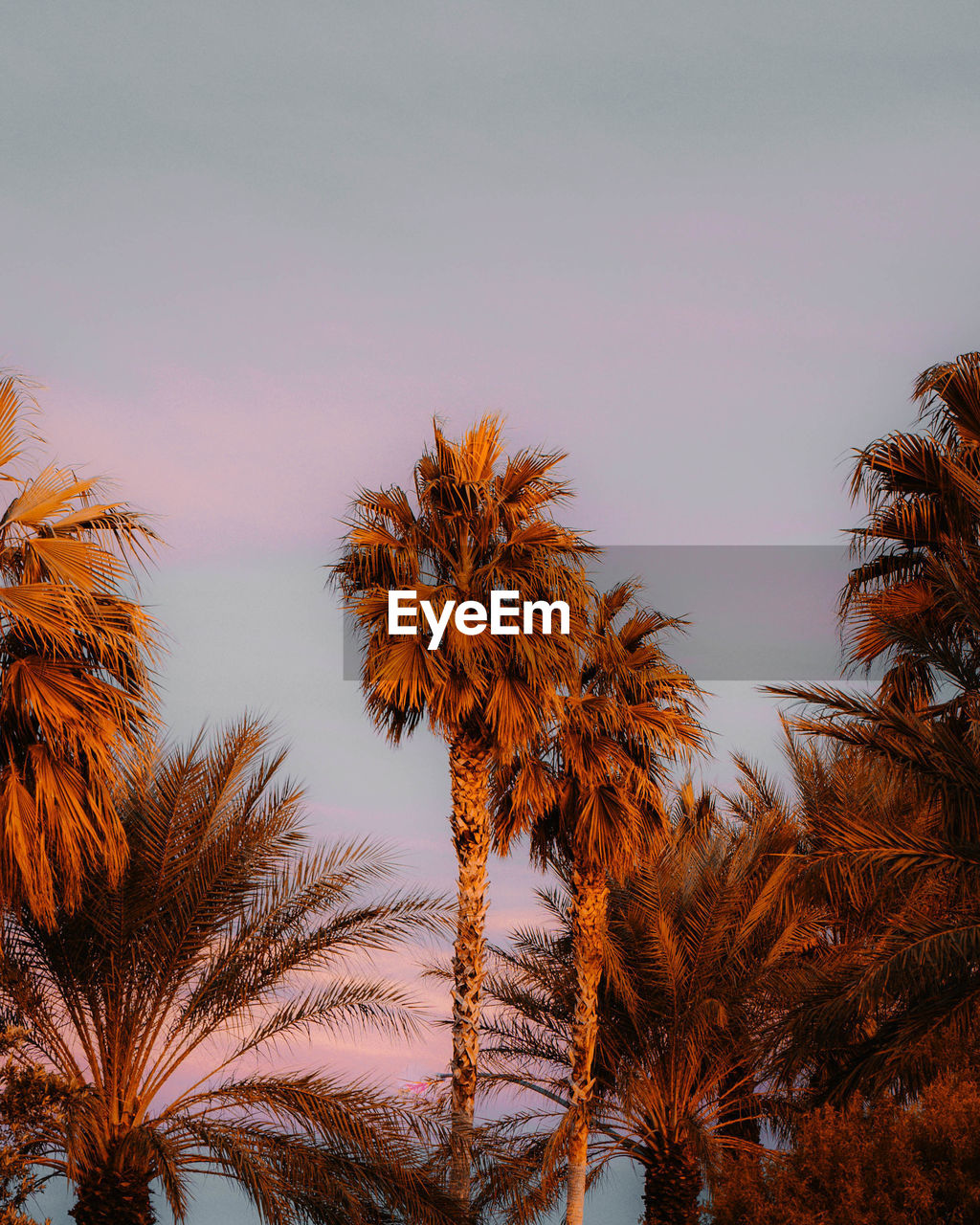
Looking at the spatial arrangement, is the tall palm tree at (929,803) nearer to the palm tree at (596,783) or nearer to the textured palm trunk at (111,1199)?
the palm tree at (596,783)

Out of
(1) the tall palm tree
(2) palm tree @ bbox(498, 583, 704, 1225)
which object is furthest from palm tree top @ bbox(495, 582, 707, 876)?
(1) the tall palm tree

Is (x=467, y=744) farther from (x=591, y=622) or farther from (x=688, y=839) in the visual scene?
(x=688, y=839)

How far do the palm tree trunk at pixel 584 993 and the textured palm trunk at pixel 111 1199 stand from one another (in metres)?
8.40

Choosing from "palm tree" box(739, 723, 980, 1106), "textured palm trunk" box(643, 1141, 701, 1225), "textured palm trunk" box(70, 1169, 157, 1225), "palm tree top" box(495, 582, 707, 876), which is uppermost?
"palm tree top" box(495, 582, 707, 876)

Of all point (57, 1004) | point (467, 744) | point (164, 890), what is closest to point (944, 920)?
point (467, 744)

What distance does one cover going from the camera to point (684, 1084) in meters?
23.3

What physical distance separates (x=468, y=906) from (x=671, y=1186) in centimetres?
717

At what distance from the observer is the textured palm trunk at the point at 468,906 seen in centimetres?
1894

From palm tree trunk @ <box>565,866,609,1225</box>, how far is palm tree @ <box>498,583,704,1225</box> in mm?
15

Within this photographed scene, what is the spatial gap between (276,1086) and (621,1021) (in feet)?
30.4

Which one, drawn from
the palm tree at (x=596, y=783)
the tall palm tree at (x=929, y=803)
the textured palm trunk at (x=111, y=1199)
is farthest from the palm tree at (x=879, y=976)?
the textured palm trunk at (x=111, y=1199)

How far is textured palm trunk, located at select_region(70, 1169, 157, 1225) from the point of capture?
15469 mm

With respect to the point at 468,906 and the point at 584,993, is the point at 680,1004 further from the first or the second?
the point at 468,906

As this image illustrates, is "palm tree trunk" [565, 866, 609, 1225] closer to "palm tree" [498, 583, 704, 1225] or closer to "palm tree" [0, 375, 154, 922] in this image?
"palm tree" [498, 583, 704, 1225]
